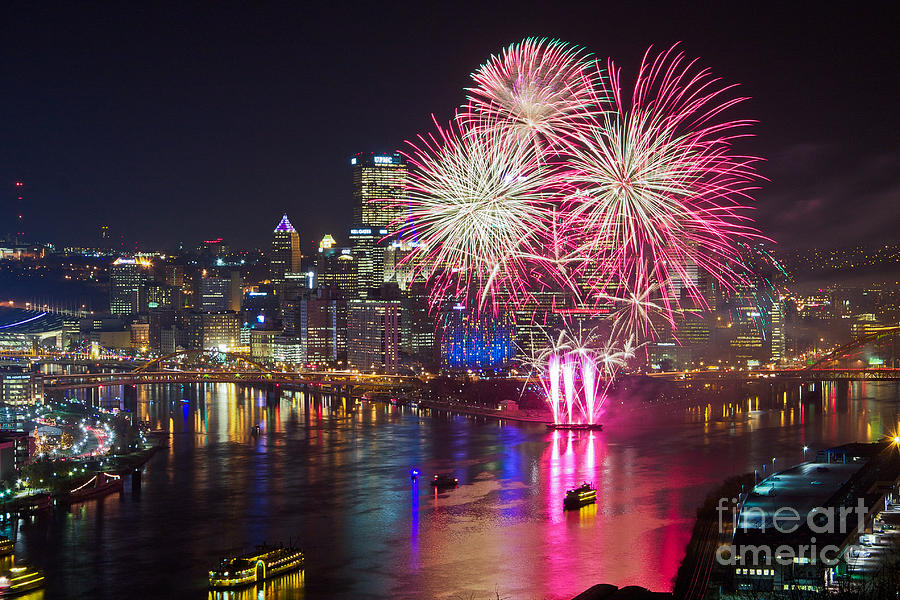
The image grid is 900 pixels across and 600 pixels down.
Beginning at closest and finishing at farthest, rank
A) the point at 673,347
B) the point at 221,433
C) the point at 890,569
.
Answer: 1. the point at 890,569
2. the point at 221,433
3. the point at 673,347

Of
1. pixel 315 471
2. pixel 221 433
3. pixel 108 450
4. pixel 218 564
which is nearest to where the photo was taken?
pixel 218 564

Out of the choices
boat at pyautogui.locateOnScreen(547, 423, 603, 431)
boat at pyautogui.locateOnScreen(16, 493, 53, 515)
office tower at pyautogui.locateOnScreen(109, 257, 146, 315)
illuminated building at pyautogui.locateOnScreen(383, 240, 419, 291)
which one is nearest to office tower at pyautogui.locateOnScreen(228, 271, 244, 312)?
office tower at pyautogui.locateOnScreen(109, 257, 146, 315)

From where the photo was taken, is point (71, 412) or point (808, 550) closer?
point (808, 550)

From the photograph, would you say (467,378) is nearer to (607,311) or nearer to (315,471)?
(607,311)

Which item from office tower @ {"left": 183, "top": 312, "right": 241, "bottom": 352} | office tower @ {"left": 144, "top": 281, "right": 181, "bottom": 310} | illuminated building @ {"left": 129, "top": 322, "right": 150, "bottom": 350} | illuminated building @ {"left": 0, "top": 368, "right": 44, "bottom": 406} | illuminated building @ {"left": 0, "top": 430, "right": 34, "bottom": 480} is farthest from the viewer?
office tower @ {"left": 144, "top": 281, "right": 181, "bottom": 310}

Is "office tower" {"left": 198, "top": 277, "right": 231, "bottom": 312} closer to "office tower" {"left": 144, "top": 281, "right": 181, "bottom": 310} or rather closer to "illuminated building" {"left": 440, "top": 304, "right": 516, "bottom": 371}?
"office tower" {"left": 144, "top": 281, "right": 181, "bottom": 310}

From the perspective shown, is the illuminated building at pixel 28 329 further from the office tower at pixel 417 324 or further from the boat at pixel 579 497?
the boat at pixel 579 497

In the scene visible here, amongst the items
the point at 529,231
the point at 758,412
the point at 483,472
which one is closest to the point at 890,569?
the point at 529,231

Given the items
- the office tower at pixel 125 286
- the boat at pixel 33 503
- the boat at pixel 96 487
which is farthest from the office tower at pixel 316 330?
the boat at pixel 33 503
